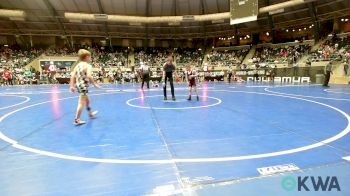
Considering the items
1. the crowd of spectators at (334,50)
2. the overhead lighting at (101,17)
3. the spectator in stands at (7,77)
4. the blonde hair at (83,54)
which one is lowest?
the spectator in stands at (7,77)

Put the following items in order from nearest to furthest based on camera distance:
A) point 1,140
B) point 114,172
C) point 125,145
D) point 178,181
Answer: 1. point 178,181
2. point 114,172
3. point 125,145
4. point 1,140

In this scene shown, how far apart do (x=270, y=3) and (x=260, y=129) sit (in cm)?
3207

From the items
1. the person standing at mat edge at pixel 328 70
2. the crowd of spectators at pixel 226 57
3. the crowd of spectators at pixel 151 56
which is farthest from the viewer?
the crowd of spectators at pixel 151 56

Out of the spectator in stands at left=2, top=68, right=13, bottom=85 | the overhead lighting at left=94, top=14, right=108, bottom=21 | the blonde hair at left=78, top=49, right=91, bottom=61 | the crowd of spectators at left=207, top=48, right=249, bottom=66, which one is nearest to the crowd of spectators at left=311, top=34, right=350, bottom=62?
the crowd of spectators at left=207, top=48, right=249, bottom=66

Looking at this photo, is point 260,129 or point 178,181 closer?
point 178,181

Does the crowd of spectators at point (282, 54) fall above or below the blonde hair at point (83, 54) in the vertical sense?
above

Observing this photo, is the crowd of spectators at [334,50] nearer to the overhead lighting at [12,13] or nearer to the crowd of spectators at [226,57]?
the crowd of spectators at [226,57]

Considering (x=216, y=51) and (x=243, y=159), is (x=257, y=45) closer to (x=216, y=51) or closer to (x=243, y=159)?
(x=216, y=51)

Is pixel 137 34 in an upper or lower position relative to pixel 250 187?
upper

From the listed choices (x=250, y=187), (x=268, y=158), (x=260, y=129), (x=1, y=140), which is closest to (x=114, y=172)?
(x=250, y=187)

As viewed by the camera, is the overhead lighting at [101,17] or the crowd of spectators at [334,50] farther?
the overhead lighting at [101,17]

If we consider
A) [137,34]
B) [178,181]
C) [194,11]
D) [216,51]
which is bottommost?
[178,181]

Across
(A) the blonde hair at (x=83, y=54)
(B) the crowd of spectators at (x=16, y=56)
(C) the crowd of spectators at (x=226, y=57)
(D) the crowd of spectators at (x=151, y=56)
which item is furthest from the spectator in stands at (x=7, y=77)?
(C) the crowd of spectators at (x=226, y=57)

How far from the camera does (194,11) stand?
36688mm
